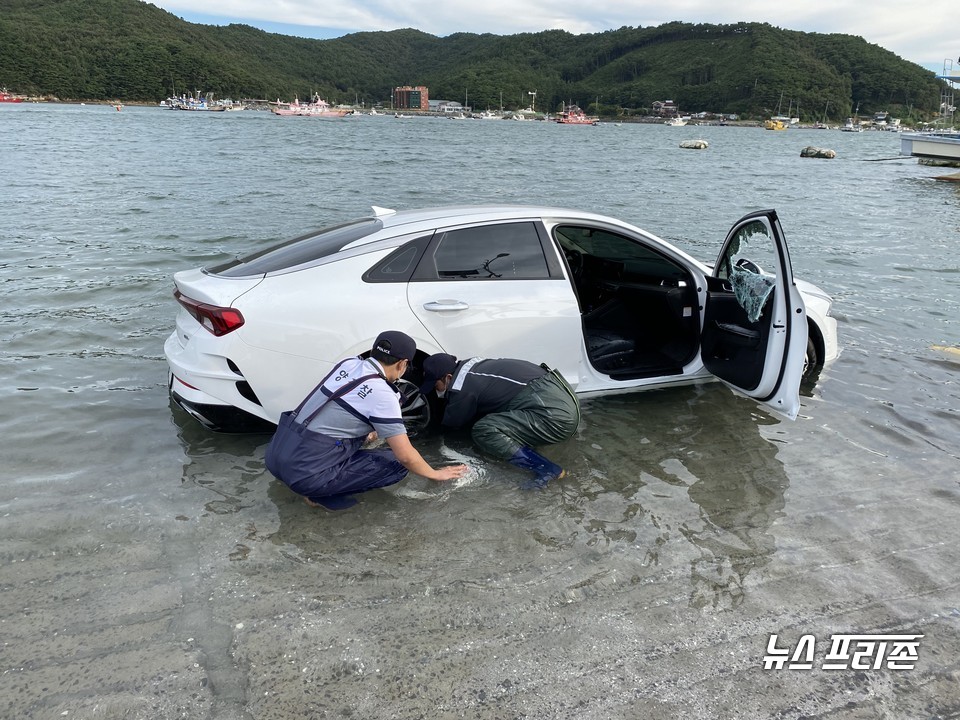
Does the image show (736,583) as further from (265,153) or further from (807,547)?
(265,153)

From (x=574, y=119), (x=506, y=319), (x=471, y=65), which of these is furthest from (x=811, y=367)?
(x=471, y=65)

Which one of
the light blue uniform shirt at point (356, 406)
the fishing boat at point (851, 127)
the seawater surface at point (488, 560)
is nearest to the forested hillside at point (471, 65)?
the fishing boat at point (851, 127)

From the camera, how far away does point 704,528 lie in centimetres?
399

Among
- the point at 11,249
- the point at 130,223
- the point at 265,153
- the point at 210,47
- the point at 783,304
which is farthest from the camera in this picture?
the point at 210,47

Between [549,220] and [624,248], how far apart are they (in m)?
1.22

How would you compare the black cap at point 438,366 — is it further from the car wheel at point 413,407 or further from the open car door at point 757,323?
the open car door at point 757,323

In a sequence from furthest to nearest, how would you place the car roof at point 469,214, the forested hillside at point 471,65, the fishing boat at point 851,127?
the fishing boat at point 851,127 → the forested hillside at point 471,65 → the car roof at point 469,214

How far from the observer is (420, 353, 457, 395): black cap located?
168 inches

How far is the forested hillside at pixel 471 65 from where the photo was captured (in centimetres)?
11825

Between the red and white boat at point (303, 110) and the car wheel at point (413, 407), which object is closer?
the car wheel at point (413, 407)

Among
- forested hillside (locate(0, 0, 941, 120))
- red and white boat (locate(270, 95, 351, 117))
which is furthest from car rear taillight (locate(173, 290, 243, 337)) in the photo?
forested hillside (locate(0, 0, 941, 120))

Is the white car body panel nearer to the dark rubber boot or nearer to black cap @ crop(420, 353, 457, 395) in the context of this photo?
black cap @ crop(420, 353, 457, 395)

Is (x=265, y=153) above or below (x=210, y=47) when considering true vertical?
below

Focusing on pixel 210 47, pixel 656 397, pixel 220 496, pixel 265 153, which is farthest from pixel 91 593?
pixel 210 47
